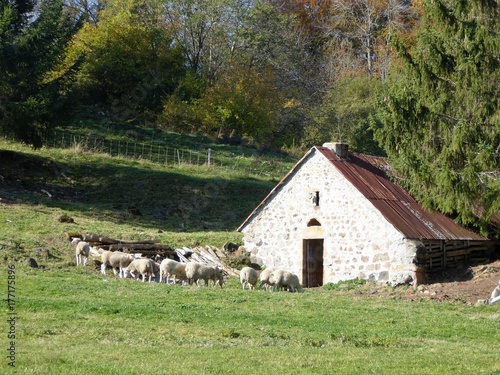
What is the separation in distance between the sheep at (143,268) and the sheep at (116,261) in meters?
0.17

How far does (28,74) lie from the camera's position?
138ft

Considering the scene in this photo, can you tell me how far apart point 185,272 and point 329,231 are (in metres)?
5.72

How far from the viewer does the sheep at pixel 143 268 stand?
2655 centimetres

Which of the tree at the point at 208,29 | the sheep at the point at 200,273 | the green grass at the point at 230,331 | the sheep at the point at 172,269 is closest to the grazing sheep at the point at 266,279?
the sheep at the point at 200,273

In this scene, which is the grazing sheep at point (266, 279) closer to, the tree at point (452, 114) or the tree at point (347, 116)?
the tree at point (452, 114)

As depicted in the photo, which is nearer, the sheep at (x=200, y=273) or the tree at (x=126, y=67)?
the sheep at (x=200, y=273)

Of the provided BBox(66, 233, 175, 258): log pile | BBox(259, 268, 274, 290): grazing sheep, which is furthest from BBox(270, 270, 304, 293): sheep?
BBox(66, 233, 175, 258): log pile

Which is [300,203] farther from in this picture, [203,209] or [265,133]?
[265,133]

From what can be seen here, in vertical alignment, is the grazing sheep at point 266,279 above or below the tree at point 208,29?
below

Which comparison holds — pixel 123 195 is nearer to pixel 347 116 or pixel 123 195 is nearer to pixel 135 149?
pixel 135 149

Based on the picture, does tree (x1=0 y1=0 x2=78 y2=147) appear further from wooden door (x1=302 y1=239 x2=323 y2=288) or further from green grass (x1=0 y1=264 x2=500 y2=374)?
green grass (x1=0 y1=264 x2=500 y2=374)

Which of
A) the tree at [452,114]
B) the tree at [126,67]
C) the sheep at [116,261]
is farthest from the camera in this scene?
the tree at [126,67]

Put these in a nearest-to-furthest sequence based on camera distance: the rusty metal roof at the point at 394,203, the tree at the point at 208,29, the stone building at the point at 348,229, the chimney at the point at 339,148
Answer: the stone building at the point at 348,229, the rusty metal roof at the point at 394,203, the chimney at the point at 339,148, the tree at the point at 208,29

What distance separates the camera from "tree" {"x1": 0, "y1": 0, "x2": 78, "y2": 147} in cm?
4109
